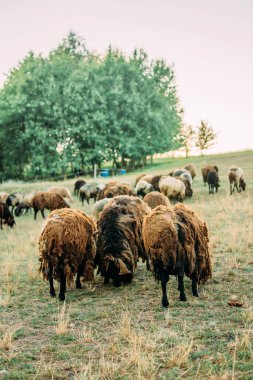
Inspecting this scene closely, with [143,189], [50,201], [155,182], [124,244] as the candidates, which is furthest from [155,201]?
[155,182]

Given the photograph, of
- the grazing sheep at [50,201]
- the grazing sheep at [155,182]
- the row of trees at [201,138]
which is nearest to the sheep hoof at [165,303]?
the grazing sheep at [50,201]

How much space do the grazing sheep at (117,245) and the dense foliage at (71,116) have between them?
30.6m

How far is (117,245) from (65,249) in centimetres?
96

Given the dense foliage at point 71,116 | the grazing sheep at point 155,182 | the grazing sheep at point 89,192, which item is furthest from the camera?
the dense foliage at point 71,116

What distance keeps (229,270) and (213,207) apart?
9.06 meters

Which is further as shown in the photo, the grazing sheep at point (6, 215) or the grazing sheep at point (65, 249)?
the grazing sheep at point (6, 215)

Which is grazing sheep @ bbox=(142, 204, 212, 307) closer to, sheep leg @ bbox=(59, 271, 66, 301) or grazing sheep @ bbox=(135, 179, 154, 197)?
sheep leg @ bbox=(59, 271, 66, 301)

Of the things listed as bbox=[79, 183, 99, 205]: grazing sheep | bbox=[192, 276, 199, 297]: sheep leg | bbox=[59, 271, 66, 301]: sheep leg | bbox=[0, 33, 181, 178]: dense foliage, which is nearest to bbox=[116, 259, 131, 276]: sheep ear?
bbox=[59, 271, 66, 301]: sheep leg

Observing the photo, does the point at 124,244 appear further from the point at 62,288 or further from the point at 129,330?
the point at 129,330

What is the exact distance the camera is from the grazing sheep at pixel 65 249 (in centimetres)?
658

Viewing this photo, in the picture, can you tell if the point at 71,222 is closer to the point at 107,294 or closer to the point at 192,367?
the point at 107,294

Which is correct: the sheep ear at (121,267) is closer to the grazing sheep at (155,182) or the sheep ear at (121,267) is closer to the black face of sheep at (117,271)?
the black face of sheep at (117,271)

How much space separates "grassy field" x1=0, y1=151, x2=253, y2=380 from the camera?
4.11 meters

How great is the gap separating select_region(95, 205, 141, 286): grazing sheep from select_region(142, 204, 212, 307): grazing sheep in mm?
975
